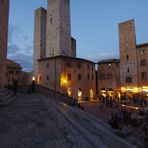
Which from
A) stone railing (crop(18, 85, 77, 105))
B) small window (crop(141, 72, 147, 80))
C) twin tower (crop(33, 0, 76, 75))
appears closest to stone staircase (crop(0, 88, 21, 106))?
stone railing (crop(18, 85, 77, 105))

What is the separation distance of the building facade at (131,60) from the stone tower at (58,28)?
12.3m

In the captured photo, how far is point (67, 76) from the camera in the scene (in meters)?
32.0

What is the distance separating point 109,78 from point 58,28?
57.7 feet

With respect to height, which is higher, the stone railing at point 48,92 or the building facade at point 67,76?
the building facade at point 67,76

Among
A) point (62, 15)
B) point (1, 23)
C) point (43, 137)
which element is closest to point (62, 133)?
point (43, 137)

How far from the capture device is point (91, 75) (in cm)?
3812

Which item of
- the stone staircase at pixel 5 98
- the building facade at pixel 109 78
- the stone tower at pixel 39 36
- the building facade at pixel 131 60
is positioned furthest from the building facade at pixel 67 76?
Result: the stone staircase at pixel 5 98

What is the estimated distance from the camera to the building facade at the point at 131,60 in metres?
32.4

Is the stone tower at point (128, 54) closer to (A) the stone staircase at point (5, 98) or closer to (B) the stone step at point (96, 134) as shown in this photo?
(A) the stone staircase at point (5, 98)

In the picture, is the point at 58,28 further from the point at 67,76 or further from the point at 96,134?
the point at 96,134

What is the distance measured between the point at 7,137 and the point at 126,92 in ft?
107

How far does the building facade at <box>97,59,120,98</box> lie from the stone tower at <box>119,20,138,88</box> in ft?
13.0

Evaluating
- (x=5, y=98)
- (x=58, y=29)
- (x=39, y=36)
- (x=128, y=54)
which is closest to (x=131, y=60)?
(x=128, y=54)

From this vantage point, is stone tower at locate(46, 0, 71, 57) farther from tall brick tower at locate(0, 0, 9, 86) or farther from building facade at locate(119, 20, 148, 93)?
tall brick tower at locate(0, 0, 9, 86)
